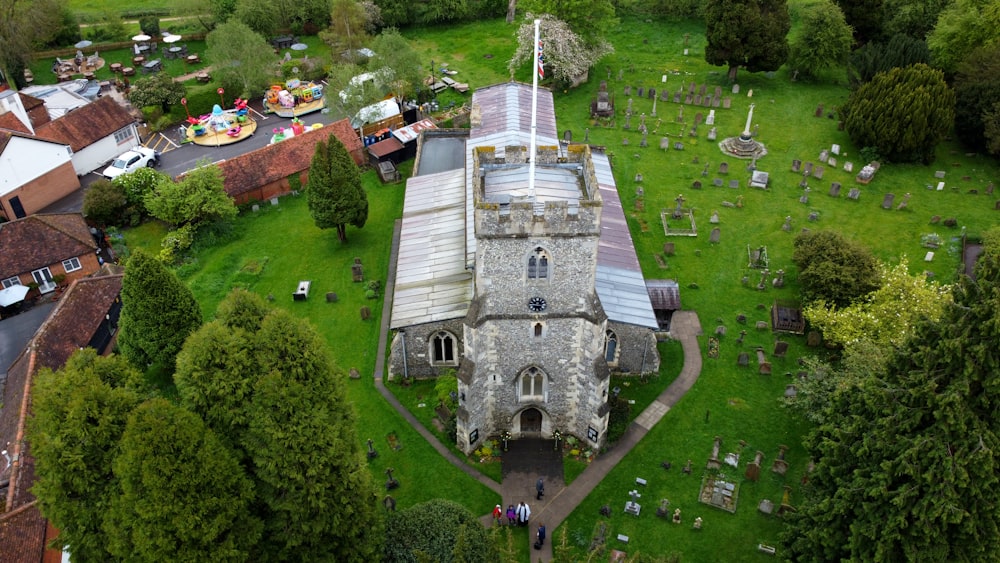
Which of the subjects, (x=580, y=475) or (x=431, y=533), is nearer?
(x=431, y=533)

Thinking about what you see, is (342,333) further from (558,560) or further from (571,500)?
(558,560)

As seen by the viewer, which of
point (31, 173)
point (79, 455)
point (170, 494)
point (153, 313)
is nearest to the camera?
point (170, 494)

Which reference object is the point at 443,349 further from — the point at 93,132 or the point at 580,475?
the point at 93,132

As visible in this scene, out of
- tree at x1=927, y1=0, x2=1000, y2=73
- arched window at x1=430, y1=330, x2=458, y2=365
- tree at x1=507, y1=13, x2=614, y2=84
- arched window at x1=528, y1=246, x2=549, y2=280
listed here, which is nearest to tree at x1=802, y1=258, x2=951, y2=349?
arched window at x1=528, y1=246, x2=549, y2=280

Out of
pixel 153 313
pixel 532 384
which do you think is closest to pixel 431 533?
pixel 532 384

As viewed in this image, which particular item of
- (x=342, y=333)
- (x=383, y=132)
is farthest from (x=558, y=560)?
(x=383, y=132)

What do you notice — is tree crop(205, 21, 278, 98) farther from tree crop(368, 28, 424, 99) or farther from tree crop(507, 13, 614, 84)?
tree crop(507, 13, 614, 84)

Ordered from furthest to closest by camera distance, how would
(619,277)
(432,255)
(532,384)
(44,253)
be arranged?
(44,253) → (432,255) → (619,277) → (532,384)

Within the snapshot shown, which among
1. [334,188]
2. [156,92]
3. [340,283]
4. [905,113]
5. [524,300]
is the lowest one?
[340,283]
